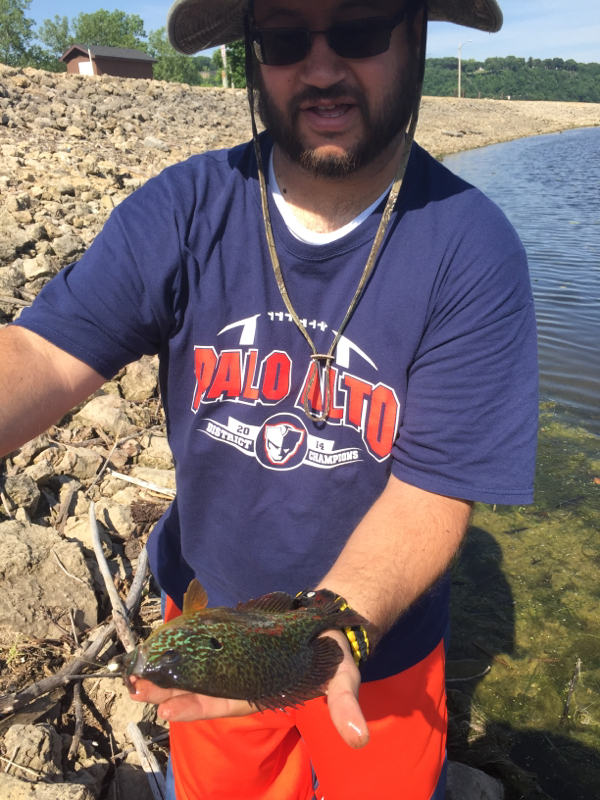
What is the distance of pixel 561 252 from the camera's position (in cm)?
1588

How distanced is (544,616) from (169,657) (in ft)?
13.4

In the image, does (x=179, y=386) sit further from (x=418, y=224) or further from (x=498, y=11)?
(x=498, y=11)

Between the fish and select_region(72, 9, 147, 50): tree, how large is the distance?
98.2 meters

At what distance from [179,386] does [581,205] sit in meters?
23.3

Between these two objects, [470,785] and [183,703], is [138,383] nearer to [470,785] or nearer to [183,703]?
[470,785]

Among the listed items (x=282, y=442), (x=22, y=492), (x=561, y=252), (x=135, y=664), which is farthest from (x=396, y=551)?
(x=561, y=252)

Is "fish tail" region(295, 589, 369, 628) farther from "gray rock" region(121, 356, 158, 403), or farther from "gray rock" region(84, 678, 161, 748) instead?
"gray rock" region(121, 356, 158, 403)

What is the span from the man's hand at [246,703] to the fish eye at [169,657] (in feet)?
0.25

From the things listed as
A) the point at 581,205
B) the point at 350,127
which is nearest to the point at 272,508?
the point at 350,127

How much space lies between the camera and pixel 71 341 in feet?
7.98

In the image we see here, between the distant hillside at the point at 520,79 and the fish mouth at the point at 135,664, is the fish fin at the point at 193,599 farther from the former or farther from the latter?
the distant hillside at the point at 520,79

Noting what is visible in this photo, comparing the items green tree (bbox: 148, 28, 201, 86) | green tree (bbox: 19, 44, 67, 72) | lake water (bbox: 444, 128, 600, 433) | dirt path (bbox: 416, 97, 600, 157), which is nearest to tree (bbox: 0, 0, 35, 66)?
green tree (bbox: 19, 44, 67, 72)

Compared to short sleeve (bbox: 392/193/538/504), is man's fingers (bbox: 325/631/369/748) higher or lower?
lower

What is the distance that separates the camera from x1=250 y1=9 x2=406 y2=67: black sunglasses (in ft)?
7.95
